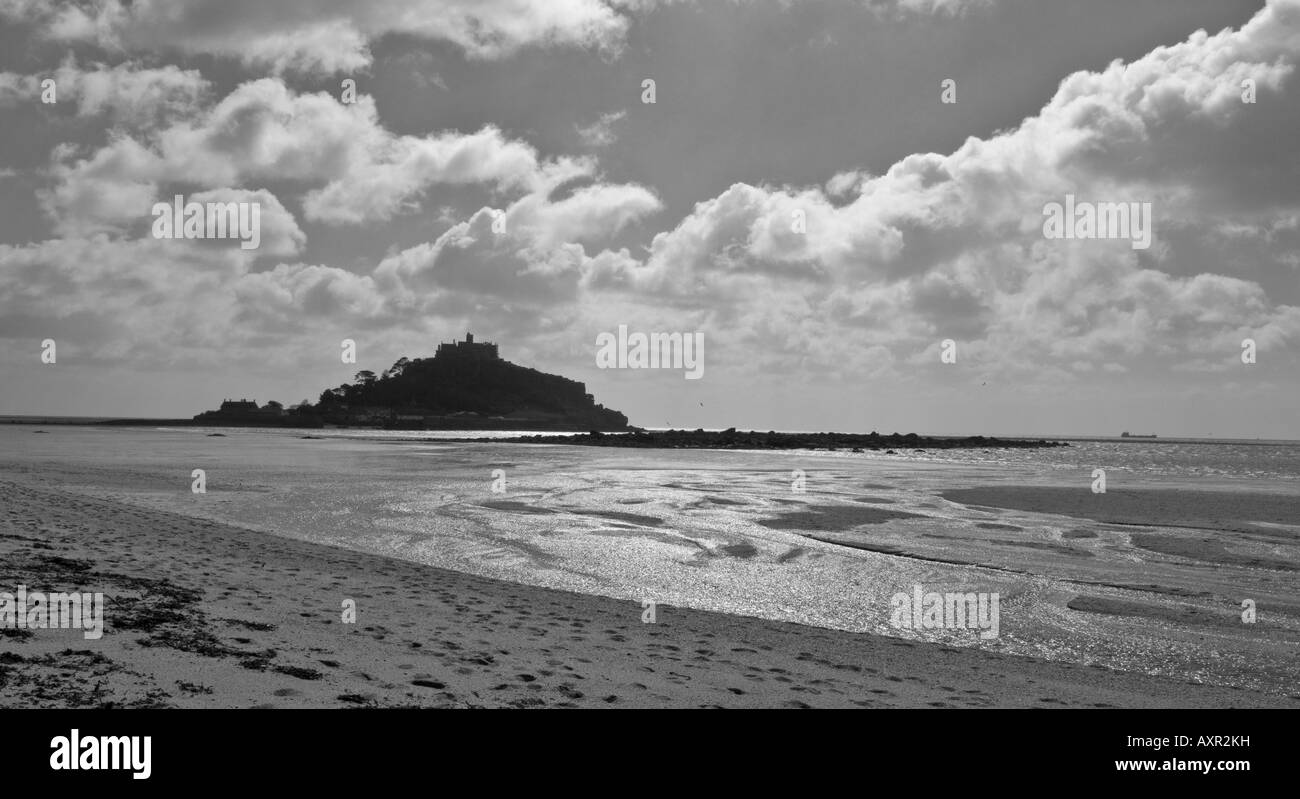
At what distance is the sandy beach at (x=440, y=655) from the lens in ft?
22.8

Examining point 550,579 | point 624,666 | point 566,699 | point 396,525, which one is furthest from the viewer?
point 396,525

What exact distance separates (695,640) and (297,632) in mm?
4981

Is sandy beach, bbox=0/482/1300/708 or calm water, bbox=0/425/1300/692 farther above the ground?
sandy beach, bbox=0/482/1300/708

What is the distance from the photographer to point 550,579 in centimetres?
1525

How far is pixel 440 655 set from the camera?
8750 mm

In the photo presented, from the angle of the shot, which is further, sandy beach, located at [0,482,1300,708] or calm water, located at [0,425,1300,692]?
calm water, located at [0,425,1300,692]

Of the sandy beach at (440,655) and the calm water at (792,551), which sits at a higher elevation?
the sandy beach at (440,655)

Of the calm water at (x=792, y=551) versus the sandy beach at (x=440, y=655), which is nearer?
the sandy beach at (x=440, y=655)

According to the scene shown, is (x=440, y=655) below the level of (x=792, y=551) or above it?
above

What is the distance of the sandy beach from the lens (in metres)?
6.95

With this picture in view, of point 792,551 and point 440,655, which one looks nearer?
point 440,655

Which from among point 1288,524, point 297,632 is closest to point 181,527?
point 297,632
